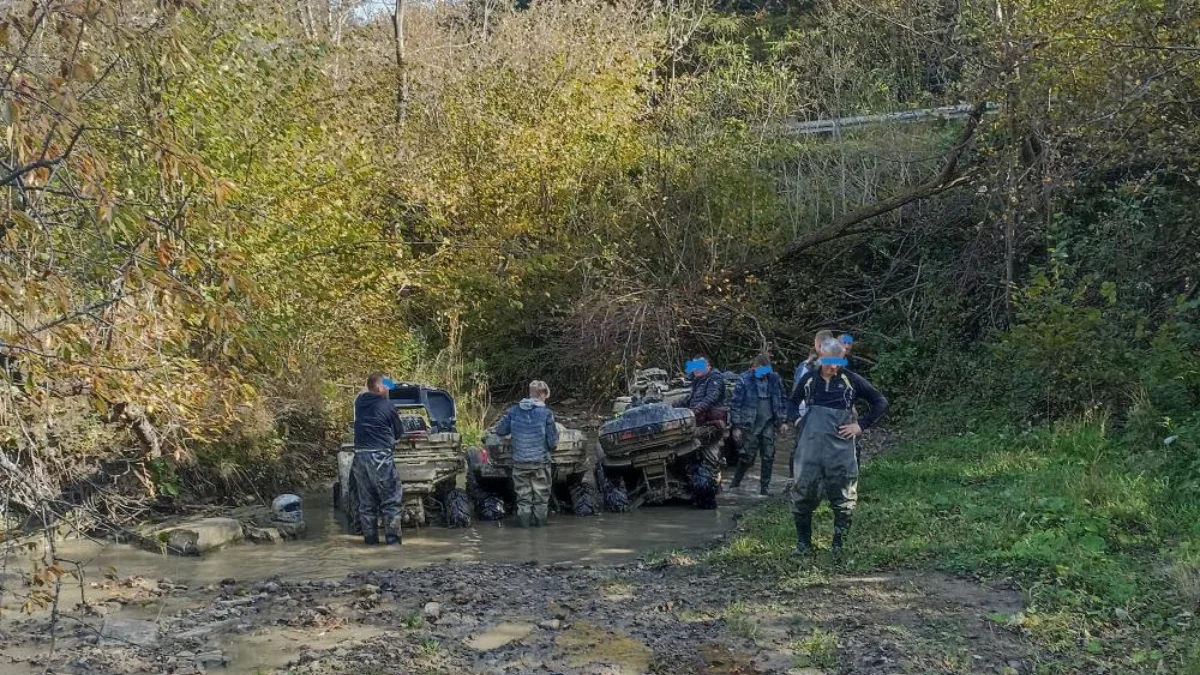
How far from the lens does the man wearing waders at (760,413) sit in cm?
1395

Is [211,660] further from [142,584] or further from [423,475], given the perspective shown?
[423,475]

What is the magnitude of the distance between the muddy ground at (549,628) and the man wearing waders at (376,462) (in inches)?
81.2

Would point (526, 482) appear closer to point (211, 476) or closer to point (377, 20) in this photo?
point (211, 476)

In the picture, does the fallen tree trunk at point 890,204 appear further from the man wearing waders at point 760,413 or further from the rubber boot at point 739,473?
the rubber boot at point 739,473

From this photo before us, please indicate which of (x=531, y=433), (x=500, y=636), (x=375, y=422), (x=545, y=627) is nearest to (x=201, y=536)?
(x=375, y=422)

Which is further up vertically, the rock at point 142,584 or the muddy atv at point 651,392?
the muddy atv at point 651,392

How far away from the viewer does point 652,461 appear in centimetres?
1316

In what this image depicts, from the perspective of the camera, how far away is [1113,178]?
17.8 m

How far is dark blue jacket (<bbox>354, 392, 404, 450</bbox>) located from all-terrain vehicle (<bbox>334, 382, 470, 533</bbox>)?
52 cm

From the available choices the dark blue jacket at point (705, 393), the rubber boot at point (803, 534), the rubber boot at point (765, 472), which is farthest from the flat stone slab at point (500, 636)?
the rubber boot at point (765, 472)

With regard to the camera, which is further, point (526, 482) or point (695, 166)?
point (695, 166)

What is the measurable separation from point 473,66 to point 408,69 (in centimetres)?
160

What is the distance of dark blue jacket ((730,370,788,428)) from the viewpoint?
14.0m

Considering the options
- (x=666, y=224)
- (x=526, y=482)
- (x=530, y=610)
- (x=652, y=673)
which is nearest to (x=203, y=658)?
(x=530, y=610)
